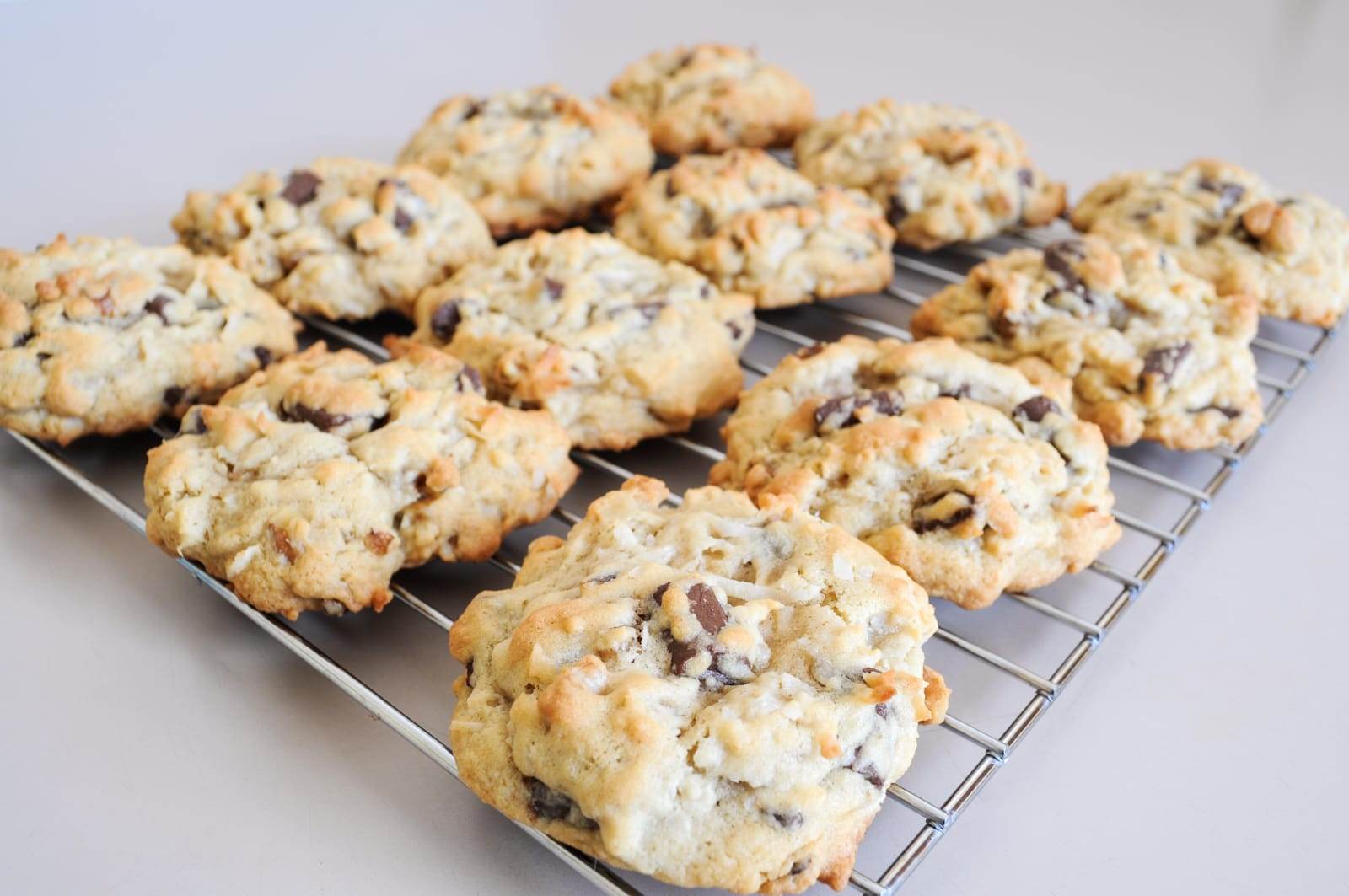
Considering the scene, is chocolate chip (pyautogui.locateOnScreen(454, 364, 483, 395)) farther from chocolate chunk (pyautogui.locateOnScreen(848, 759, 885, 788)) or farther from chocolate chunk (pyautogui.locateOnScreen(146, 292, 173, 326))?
chocolate chunk (pyautogui.locateOnScreen(848, 759, 885, 788))

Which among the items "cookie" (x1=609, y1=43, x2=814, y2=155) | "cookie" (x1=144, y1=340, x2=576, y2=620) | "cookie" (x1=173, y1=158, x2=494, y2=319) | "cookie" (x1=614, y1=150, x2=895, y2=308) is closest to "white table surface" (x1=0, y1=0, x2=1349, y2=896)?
"cookie" (x1=144, y1=340, x2=576, y2=620)

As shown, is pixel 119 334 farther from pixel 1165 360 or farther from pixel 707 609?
pixel 1165 360

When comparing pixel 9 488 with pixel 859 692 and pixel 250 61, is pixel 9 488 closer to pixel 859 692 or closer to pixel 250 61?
pixel 859 692

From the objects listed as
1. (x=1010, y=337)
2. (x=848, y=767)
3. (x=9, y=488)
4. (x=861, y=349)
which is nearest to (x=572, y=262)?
(x=861, y=349)

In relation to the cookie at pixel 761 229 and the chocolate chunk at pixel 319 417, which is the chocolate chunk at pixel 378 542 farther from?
the cookie at pixel 761 229

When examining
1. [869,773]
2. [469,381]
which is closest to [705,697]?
[869,773]

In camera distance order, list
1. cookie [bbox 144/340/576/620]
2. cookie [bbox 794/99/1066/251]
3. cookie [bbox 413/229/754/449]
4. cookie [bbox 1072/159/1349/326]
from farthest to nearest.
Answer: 1. cookie [bbox 794/99/1066/251]
2. cookie [bbox 1072/159/1349/326]
3. cookie [bbox 413/229/754/449]
4. cookie [bbox 144/340/576/620]
